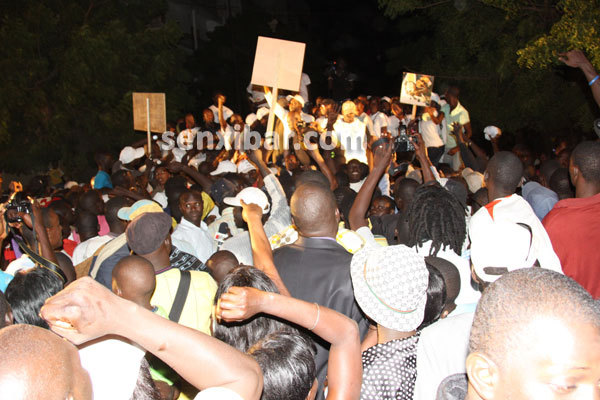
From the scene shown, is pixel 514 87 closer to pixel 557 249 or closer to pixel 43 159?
pixel 557 249

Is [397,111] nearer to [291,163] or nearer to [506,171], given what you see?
[291,163]

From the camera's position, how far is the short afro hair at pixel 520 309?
1.38 m

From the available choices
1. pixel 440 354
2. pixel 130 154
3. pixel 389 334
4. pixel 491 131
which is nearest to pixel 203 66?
pixel 130 154

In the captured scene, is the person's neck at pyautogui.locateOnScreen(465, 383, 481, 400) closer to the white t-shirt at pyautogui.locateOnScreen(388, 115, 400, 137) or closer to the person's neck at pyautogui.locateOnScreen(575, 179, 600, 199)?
the person's neck at pyautogui.locateOnScreen(575, 179, 600, 199)

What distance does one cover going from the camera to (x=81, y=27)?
1465cm

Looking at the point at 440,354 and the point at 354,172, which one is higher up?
Result: the point at 440,354

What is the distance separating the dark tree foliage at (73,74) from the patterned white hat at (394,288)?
1378cm

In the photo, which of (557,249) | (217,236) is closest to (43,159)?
(217,236)

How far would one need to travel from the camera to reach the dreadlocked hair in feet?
12.1

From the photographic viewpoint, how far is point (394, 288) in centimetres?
232

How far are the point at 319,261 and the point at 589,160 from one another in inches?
81.1

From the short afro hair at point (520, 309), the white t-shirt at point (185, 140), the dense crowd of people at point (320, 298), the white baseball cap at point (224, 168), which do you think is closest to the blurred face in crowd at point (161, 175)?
the white baseball cap at point (224, 168)

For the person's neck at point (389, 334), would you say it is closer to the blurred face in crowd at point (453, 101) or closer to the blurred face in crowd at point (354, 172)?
the blurred face in crowd at point (354, 172)

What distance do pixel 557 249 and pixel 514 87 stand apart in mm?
9518
